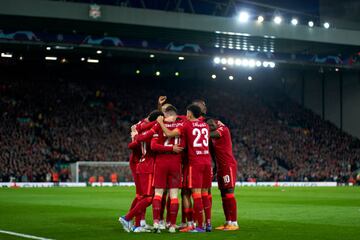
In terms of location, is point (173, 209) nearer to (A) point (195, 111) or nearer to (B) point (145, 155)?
(B) point (145, 155)

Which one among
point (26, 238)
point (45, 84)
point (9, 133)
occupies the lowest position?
point (26, 238)

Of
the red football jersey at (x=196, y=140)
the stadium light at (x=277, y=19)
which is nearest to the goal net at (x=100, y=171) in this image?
the stadium light at (x=277, y=19)

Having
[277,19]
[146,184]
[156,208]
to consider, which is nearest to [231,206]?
[156,208]

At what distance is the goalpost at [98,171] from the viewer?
48312 millimetres

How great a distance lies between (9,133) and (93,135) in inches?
264

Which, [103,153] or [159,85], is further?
[159,85]

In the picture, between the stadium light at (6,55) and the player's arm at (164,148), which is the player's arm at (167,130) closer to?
the player's arm at (164,148)

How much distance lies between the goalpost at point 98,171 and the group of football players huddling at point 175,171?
3511 cm

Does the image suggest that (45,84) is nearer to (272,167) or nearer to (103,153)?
(103,153)

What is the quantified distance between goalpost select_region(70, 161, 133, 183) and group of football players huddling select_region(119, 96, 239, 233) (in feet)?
115

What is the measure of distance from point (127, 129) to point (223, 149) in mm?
42437

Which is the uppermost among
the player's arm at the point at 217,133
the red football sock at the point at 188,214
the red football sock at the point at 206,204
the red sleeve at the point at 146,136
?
the player's arm at the point at 217,133

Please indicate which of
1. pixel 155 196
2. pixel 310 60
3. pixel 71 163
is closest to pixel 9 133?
pixel 71 163

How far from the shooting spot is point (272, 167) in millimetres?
56875
